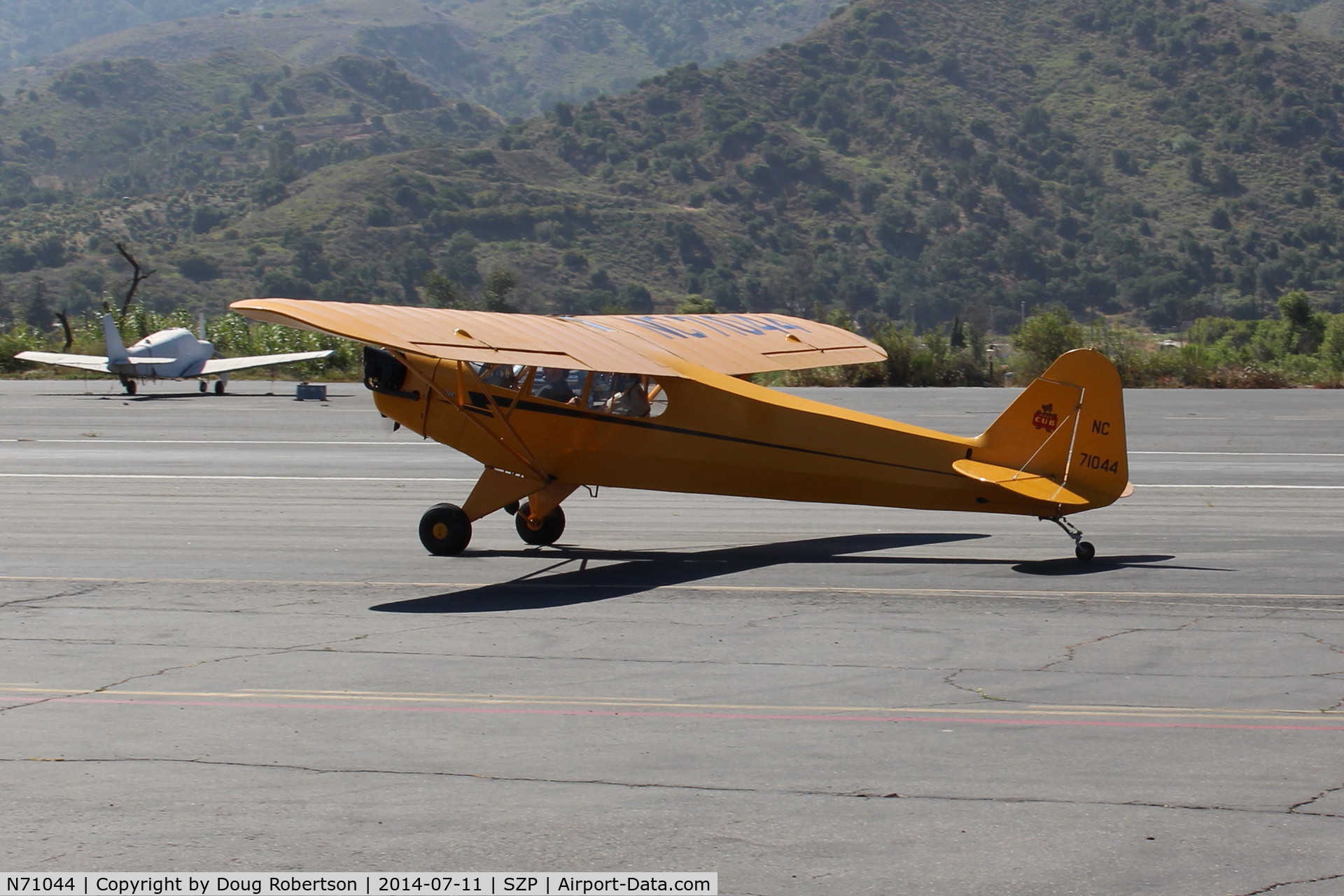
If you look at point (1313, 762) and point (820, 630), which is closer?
point (1313, 762)

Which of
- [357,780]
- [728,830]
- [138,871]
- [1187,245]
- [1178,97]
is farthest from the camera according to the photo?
[1178,97]

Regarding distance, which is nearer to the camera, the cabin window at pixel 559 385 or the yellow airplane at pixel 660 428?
the yellow airplane at pixel 660 428

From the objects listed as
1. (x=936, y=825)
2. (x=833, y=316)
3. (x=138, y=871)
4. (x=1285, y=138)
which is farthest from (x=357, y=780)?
(x=1285, y=138)

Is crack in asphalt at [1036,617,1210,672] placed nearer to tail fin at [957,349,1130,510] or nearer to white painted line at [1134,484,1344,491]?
tail fin at [957,349,1130,510]

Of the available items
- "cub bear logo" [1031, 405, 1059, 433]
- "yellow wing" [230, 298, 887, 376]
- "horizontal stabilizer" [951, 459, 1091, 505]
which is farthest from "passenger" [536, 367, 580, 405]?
"cub bear logo" [1031, 405, 1059, 433]

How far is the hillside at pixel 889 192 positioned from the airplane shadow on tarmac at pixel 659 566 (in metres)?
93.7

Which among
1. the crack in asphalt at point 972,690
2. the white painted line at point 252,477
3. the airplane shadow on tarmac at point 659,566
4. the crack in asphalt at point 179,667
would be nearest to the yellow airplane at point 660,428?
the airplane shadow on tarmac at point 659,566

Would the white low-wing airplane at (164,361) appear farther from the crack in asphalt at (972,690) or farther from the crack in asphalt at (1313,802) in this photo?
the crack in asphalt at (1313,802)

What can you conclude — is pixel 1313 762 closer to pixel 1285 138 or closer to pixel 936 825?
pixel 936 825

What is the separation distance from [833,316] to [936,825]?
5615cm

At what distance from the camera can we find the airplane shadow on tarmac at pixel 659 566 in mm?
11367

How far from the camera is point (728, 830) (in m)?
6.00

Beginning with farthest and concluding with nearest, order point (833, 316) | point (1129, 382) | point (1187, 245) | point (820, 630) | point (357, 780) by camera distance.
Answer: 1. point (1187, 245)
2. point (833, 316)
3. point (1129, 382)
4. point (820, 630)
5. point (357, 780)

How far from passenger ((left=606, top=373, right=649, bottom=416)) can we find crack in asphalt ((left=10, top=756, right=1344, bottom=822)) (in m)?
6.76
